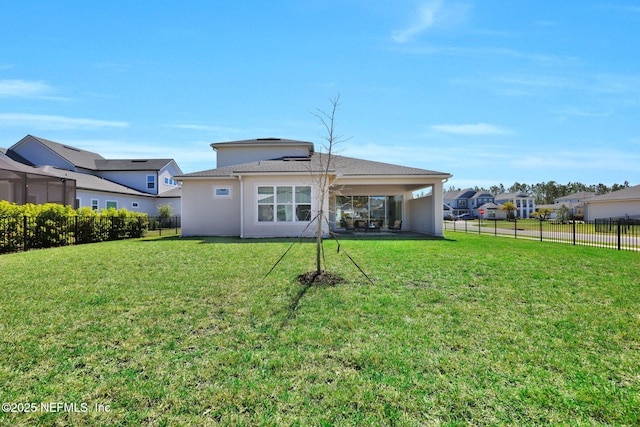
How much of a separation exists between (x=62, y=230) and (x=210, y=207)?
598 cm

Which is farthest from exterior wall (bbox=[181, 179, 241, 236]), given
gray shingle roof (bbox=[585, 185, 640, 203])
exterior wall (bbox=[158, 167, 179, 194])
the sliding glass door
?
gray shingle roof (bbox=[585, 185, 640, 203])

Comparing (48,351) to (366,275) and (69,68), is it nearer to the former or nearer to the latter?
→ (366,275)

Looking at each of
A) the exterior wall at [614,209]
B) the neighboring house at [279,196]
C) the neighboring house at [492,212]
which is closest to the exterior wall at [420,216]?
the neighboring house at [279,196]

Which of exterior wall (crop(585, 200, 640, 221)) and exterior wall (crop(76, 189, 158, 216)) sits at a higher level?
exterior wall (crop(76, 189, 158, 216))

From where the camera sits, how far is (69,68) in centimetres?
1123

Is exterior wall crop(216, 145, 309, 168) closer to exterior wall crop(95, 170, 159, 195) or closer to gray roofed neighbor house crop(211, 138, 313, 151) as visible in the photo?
gray roofed neighbor house crop(211, 138, 313, 151)

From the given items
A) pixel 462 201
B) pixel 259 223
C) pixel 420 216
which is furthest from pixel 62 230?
pixel 462 201

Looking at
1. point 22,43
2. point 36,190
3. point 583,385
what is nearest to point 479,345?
point 583,385

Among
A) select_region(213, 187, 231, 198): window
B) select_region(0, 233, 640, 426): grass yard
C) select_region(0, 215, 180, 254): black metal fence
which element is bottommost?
select_region(0, 233, 640, 426): grass yard

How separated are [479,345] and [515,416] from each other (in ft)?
3.91

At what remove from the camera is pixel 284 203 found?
14609 mm

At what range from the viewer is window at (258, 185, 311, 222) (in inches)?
572

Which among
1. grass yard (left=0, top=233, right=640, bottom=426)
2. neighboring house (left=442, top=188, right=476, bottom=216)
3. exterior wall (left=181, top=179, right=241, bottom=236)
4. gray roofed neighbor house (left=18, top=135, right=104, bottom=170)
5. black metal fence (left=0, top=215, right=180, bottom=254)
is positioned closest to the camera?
grass yard (left=0, top=233, right=640, bottom=426)

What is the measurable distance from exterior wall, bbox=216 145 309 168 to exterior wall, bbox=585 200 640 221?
1342 inches
